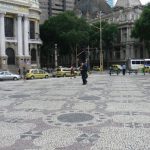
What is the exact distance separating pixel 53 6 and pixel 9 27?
149 ft

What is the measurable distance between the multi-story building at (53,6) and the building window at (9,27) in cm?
3874

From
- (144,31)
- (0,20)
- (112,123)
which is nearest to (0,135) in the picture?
(112,123)

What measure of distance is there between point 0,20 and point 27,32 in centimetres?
656

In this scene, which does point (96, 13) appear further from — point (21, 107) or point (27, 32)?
point (21, 107)

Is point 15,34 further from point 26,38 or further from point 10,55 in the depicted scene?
point 10,55

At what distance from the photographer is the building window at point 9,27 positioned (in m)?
58.1

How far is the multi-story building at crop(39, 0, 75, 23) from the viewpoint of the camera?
99.7 m

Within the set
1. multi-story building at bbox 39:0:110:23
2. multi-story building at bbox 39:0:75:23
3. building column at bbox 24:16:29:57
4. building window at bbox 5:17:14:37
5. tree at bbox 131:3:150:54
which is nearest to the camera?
building window at bbox 5:17:14:37

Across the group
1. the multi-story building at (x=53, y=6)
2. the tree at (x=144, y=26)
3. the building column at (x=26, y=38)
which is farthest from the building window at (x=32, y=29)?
the multi-story building at (x=53, y=6)

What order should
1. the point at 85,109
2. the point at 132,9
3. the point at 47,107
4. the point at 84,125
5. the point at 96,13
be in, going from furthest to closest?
the point at 96,13, the point at 132,9, the point at 47,107, the point at 85,109, the point at 84,125

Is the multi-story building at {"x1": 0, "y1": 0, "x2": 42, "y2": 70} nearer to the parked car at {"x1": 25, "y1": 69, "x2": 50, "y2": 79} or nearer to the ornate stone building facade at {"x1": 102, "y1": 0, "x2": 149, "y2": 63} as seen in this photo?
the parked car at {"x1": 25, "y1": 69, "x2": 50, "y2": 79}

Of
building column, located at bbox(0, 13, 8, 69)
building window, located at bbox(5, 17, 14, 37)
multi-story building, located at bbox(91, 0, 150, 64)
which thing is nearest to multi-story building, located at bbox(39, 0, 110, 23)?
multi-story building, located at bbox(91, 0, 150, 64)

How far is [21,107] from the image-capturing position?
1261cm

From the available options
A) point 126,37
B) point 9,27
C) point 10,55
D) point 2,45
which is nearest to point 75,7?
point 126,37
